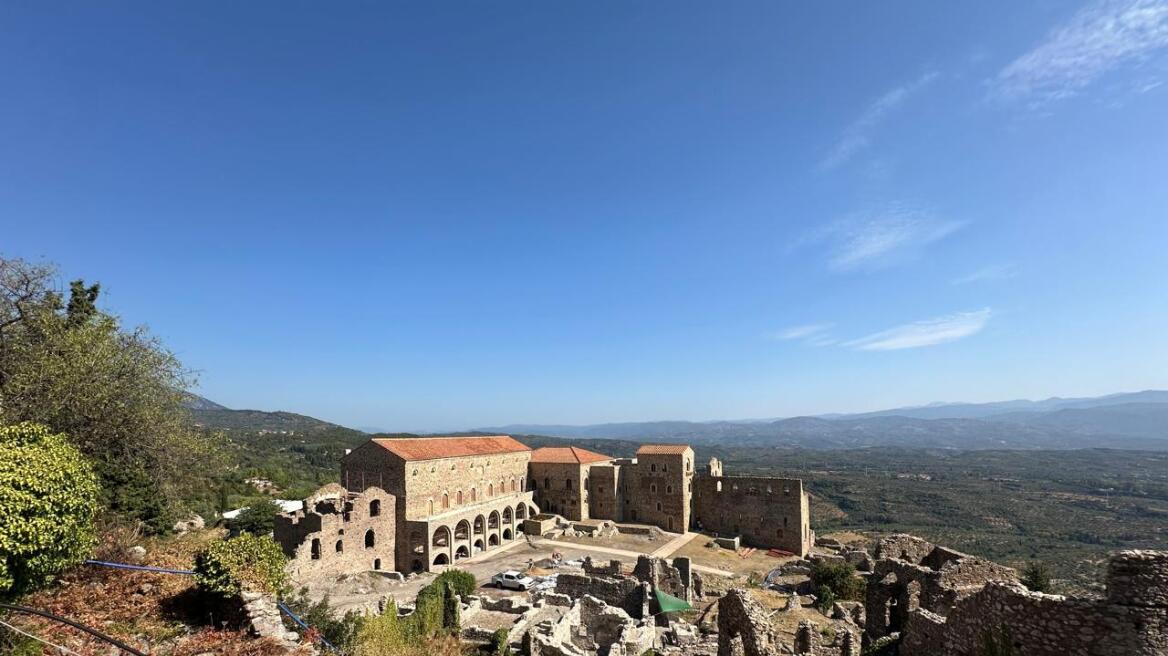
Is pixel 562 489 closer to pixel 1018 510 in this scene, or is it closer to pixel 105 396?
pixel 105 396

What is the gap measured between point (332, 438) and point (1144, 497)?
610 feet

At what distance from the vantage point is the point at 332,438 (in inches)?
4685

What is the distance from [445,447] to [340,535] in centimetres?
1279


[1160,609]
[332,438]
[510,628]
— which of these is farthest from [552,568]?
[332,438]

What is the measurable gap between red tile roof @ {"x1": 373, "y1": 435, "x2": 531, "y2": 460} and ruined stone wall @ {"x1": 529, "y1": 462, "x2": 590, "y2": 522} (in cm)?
306

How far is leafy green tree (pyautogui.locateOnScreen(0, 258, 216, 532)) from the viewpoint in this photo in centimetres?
1564

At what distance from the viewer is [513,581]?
1176 inches

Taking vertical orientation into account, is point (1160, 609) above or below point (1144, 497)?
above

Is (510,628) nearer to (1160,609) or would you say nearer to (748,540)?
(1160,609)

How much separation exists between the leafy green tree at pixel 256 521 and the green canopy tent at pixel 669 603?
29.4m

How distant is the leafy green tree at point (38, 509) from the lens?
858 cm

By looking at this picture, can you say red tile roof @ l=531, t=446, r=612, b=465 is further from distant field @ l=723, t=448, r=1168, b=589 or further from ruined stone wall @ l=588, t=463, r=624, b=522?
distant field @ l=723, t=448, r=1168, b=589

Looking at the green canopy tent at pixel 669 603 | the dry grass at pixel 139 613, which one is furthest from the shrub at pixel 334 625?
the green canopy tent at pixel 669 603

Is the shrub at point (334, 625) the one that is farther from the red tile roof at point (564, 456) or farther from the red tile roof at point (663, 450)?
the red tile roof at point (564, 456)
